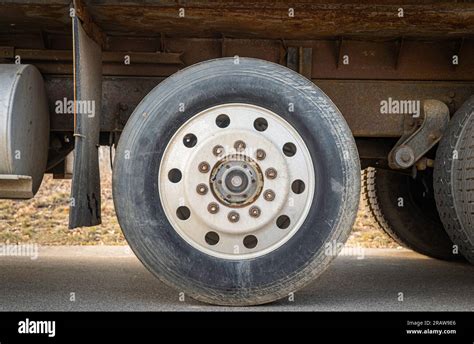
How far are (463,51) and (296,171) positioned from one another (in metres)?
1.72

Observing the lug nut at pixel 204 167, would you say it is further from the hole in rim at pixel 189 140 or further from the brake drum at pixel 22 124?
the brake drum at pixel 22 124

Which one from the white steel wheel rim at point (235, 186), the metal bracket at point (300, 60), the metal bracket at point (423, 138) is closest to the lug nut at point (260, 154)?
the white steel wheel rim at point (235, 186)

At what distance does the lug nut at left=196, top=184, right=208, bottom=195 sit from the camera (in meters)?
4.53

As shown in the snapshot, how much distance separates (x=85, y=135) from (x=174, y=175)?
0.62 metres

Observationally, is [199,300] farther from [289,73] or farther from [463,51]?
[463,51]

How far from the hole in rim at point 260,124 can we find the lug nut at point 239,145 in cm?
13

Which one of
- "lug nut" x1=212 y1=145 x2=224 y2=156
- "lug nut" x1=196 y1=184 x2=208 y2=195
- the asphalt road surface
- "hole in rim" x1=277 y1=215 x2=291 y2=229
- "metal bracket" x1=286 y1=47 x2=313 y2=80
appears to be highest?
"metal bracket" x1=286 y1=47 x2=313 y2=80

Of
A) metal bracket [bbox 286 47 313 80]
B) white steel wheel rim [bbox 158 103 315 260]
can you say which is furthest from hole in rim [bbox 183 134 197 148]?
metal bracket [bbox 286 47 313 80]

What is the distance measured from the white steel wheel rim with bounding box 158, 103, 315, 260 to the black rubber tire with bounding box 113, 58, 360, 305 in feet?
0.14

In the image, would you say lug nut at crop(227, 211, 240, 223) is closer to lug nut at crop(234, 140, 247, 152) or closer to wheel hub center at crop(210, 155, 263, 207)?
wheel hub center at crop(210, 155, 263, 207)

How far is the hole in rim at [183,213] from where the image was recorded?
458 centimetres

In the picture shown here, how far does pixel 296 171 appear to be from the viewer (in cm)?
459

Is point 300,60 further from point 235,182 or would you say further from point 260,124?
point 235,182
